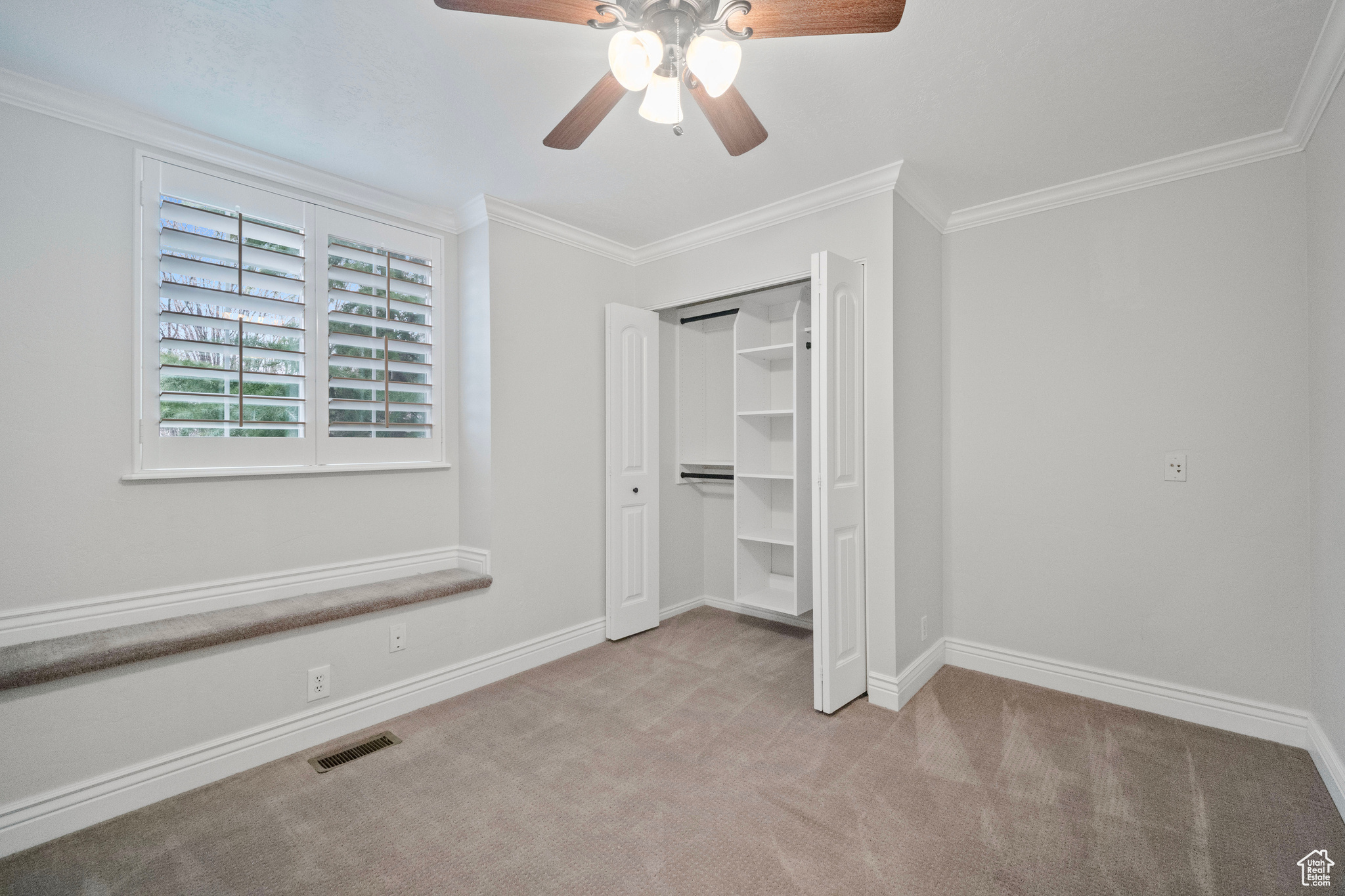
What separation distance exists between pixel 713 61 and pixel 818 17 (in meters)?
0.26

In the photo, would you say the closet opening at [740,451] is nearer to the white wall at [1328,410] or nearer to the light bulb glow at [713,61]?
the light bulb glow at [713,61]

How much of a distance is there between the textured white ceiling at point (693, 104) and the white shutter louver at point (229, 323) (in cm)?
36

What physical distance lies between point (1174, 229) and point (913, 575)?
1920 mm

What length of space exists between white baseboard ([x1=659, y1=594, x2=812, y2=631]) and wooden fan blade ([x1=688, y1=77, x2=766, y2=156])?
2661mm

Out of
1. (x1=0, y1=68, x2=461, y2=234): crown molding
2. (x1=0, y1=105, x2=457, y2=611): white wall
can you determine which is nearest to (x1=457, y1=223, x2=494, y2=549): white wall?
(x1=0, y1=68, x2=461, y2=234): crown molding

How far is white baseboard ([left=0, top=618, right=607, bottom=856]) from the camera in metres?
1.82

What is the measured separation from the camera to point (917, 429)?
2908mm

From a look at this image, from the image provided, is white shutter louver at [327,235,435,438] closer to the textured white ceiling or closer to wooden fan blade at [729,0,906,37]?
the textured white ceiling

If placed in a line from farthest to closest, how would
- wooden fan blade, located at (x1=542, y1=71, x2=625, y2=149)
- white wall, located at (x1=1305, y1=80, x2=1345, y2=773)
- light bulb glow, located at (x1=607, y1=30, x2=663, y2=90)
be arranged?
white wall, located at (x1=1305, y1=80, x2=1345, y2=773) → wooden fan blade, located at (x1=542, y1=71, x2=625, y2=149) → light bulb glow, located at (x1=607, y1=30, x2=663, y2=90)

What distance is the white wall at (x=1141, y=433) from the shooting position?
2.36m

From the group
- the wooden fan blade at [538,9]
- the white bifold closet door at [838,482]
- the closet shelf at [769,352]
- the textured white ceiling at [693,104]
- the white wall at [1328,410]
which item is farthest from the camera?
the closet shelf at [769,352]

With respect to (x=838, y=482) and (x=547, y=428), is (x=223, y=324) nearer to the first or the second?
(x=547, y=428)

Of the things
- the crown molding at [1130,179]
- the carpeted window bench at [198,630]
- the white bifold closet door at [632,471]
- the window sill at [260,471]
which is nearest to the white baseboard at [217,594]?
the carpeted window bench at [198,630]

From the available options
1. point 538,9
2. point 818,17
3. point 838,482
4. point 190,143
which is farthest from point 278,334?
point 838,482
